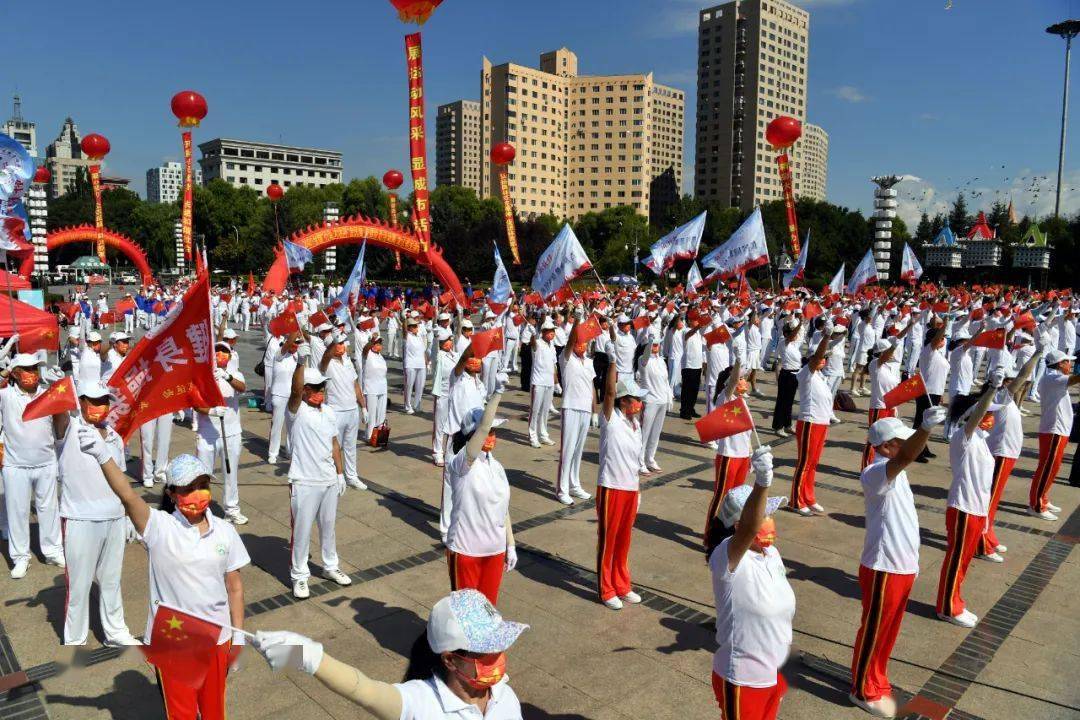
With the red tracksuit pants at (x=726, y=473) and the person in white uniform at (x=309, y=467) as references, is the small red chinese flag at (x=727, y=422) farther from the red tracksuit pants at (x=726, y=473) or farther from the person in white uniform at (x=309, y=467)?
the person in white uniform at (x=309, y=467)

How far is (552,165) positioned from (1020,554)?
13342 centimetres

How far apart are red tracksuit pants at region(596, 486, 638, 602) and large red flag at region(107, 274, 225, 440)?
10.7 ft

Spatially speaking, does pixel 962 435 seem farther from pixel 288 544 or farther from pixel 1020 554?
pixel 288 544

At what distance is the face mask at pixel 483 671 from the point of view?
2.34m

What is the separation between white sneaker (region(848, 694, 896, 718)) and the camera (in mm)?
4812

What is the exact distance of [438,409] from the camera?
37.0 feet

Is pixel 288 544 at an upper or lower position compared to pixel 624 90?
lower

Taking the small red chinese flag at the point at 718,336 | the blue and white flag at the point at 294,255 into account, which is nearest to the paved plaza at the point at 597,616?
the small red chinese flag at the point at 718,336

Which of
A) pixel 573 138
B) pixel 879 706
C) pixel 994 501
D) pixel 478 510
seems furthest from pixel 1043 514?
pixel 573 138

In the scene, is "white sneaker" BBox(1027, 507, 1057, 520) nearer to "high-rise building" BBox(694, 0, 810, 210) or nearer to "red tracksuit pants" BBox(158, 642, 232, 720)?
"red tracksuit pants" BBox(158, 642, 232, 720)

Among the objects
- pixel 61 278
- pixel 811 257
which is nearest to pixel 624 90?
pixel 811 257

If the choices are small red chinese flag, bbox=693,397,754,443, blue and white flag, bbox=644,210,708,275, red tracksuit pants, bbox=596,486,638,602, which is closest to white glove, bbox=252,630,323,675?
small red chinese flag, bbox=693,397,754,443

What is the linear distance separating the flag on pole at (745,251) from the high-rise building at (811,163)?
477 ft

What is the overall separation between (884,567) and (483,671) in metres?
3.50
